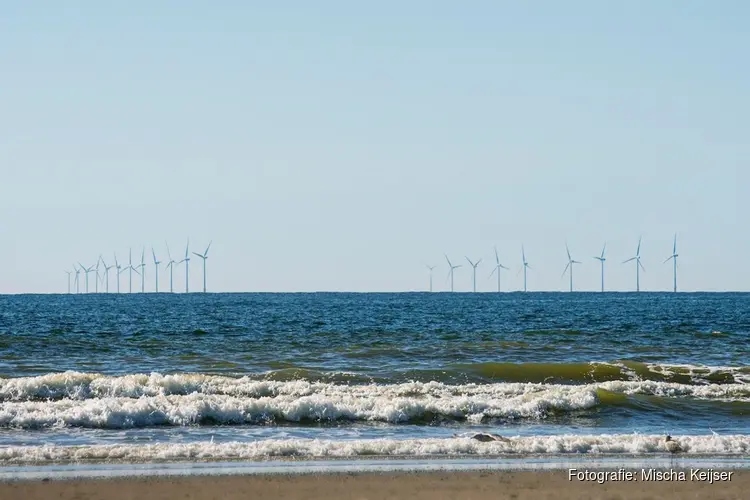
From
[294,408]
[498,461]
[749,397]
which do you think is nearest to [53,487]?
[498,461]

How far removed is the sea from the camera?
59.3 feet

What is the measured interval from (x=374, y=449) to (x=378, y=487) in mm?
3252

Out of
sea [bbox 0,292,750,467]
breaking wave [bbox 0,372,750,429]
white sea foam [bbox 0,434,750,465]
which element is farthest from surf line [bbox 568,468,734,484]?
breaking wave [bbox 0,372,750,429]

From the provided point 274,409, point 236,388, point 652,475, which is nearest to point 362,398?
point 274,409

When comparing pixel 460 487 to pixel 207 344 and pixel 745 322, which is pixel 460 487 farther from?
pixel 745 322

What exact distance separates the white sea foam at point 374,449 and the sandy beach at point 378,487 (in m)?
2.10

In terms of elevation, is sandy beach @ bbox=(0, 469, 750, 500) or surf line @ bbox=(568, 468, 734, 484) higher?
sandy beach @ bbox=(0, 469, 750, 500)

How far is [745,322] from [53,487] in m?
66.3

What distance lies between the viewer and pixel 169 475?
1525 centimetres

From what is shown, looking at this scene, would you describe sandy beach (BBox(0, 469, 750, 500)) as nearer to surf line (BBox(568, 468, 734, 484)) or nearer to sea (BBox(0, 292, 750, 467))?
surf line (BBox(568, 468, 734, 484))

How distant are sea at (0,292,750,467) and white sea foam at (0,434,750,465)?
0.04 meters

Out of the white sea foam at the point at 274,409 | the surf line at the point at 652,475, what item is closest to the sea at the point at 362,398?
the white sea foam at the point at 274,409

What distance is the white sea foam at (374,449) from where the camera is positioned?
55.8 feet

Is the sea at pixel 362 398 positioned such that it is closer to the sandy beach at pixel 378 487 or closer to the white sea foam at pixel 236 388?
the white sea foam at pixel 236 388
